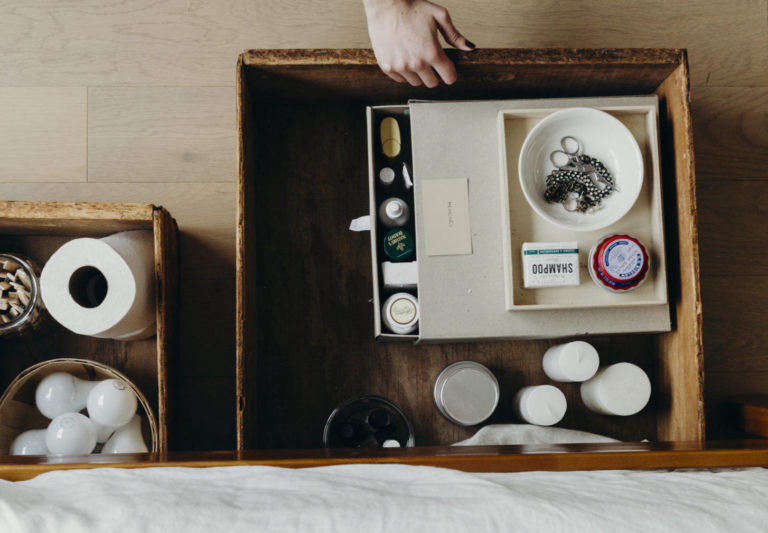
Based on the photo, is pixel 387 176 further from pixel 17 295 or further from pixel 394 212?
pixel 17 295

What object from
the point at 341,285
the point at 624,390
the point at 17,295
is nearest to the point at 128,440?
the point at 17,295

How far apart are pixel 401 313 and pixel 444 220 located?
0.15 m

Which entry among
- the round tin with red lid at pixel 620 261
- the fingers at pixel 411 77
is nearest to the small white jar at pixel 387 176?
the fingers at pixel 411 77

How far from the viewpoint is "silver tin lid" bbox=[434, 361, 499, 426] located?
834 millimetres

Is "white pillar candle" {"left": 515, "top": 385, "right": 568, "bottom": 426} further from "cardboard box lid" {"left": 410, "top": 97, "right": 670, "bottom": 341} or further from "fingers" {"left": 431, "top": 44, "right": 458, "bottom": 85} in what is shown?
"fingers" {"left": 431, "top": 44, "right": 458, "bottom": 85}

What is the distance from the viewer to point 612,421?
0.90 m

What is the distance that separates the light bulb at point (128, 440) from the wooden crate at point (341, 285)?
0.16 meters

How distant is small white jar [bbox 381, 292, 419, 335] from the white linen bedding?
24cm

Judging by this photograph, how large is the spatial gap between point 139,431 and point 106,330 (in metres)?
0.18

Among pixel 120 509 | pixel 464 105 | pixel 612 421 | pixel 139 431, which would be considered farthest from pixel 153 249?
pixel 612 421

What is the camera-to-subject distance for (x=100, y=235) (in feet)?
2.88

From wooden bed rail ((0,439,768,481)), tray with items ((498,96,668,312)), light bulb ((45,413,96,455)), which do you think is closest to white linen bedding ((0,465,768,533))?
wooden bed rail ((0,439,768,481))

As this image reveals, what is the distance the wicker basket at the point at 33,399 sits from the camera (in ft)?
2.54

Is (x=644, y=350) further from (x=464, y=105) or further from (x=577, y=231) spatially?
(x=464, y=105)
